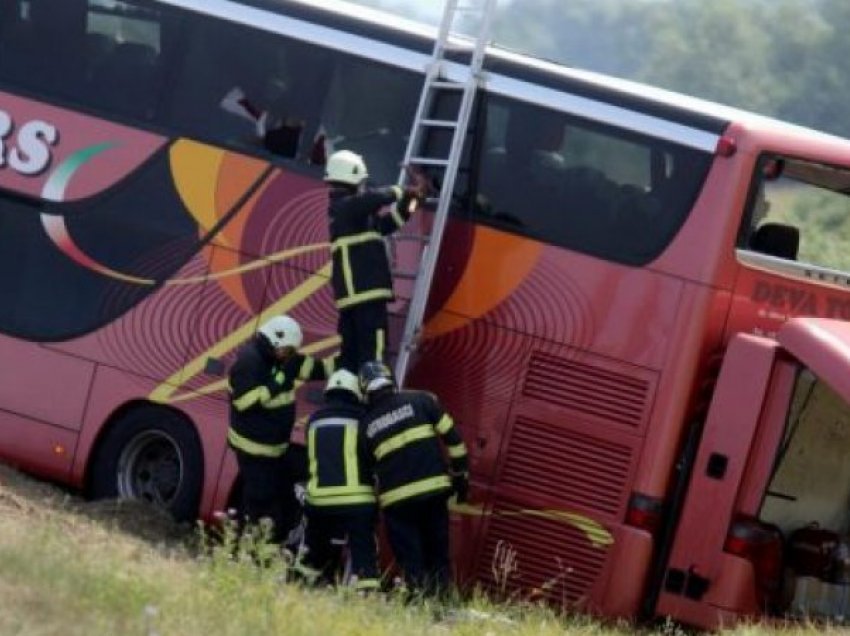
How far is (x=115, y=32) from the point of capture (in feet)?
50.7

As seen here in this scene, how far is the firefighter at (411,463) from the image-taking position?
1357 cm

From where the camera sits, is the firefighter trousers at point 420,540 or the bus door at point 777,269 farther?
the bus door at point 777,269

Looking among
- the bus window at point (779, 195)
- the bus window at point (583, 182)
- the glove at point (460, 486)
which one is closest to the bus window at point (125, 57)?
the bus window at point (583, 182)

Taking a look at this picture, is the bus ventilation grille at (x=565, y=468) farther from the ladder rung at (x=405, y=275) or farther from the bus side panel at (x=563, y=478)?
the ladder rung at (x=405, y=275)

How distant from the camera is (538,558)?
46.5ft

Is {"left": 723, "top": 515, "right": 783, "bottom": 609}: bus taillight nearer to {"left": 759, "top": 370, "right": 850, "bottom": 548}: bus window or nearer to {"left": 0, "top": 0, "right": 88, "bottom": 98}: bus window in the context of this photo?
{"left": 759, "top": 370, "right": 850, "bottom": 548}: bus window

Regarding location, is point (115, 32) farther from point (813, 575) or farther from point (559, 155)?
point (813, 575)

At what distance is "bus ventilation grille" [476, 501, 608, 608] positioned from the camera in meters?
Answer: 14.0

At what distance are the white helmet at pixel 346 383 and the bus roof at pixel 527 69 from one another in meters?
2.05

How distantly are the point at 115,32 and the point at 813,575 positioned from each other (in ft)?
18.8

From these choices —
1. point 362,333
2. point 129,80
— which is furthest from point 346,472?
point 129,80

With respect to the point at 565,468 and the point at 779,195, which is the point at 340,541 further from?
the point at 779,195

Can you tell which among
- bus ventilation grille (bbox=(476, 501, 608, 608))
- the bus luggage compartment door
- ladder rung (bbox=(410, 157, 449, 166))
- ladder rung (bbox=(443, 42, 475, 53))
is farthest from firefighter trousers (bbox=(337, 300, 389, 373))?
the bus luggage compartment door

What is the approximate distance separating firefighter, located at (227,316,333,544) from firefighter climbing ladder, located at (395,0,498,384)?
0.61 metres
